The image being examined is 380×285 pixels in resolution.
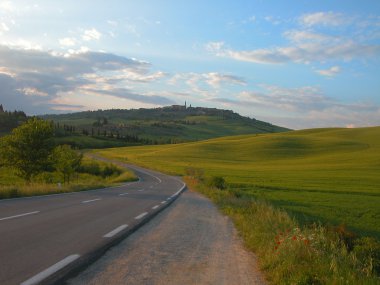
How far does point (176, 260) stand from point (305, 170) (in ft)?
192

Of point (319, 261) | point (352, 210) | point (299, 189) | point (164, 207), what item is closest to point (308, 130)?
point (299, 189)

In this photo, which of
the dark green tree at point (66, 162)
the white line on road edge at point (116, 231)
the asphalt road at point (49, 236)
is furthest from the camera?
the dark green tree at point (66, 162)

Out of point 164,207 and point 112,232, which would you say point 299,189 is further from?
point 112,232

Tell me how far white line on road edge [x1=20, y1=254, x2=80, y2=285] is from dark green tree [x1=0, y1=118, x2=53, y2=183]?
3695 centimetres

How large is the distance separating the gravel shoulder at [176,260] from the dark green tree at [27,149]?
32.5 meters

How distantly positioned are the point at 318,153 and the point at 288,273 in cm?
9115

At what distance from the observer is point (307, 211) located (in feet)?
85.6

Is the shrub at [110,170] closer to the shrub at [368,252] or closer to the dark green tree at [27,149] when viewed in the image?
the dark green tree at [27,149]

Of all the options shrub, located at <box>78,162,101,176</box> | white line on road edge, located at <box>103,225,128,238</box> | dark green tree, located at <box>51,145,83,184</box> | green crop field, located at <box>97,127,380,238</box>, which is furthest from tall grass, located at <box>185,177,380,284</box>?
shrub, located at <box>78,162,101,176</box>

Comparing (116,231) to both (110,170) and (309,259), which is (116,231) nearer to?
(309,259)

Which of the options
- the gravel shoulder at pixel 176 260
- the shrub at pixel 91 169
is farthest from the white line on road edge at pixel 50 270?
the shrub at pixel 91 169

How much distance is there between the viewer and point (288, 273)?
7.20 metres

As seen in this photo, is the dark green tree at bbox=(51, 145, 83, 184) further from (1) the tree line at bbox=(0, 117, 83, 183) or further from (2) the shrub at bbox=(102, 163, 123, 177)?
(2) the shrub at bbox=(102, 163, 123, 177)

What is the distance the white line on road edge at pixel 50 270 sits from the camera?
243 inches
